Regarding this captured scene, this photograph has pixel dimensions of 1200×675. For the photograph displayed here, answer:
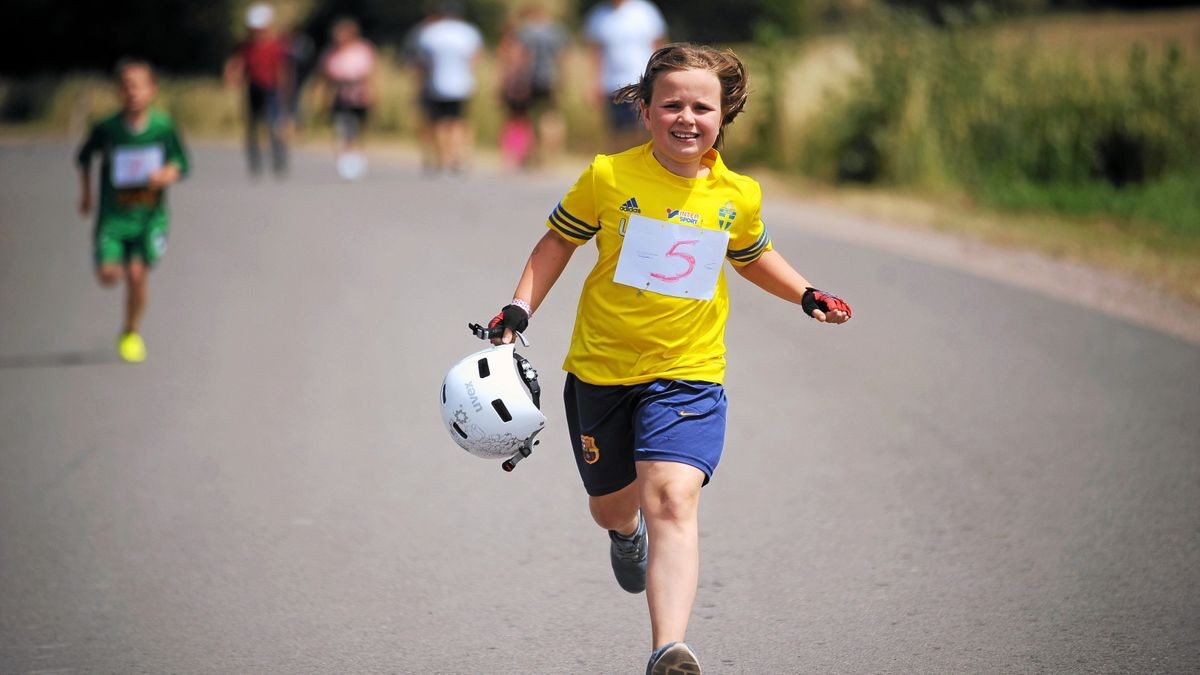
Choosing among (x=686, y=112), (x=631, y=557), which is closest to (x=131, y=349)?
(x=631, y=557)

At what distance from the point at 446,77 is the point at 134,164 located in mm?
8935

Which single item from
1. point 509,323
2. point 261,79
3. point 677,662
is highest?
point 509,323

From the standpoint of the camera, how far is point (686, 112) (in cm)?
408

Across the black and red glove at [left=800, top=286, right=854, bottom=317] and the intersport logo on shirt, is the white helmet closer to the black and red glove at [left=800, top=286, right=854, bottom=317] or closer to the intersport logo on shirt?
the intersport logo on shirt

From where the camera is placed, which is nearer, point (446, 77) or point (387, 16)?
point (446, 77)

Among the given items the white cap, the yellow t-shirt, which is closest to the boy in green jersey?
the yellow t-shirt

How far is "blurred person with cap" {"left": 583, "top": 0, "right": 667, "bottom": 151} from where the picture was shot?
15.2m

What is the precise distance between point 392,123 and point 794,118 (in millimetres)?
11575

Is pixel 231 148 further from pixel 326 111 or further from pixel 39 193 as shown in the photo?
pixel 39 193

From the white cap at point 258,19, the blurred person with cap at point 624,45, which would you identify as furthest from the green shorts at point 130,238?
the white cap at point 258,19

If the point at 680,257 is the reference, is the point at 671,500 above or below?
below

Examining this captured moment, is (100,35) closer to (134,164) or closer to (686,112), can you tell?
(134,164)

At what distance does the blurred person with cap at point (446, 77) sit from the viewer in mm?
17672

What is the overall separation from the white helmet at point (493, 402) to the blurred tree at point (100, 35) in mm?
43077
